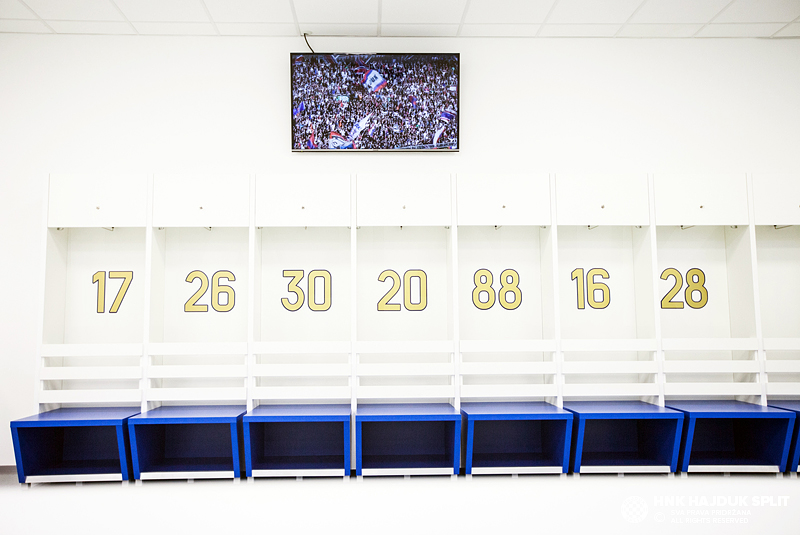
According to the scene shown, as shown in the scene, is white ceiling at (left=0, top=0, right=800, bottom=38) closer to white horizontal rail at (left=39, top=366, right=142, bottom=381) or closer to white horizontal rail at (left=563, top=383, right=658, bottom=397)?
white horizontal rail at (left=39, top=366, right=142, bottom=381)

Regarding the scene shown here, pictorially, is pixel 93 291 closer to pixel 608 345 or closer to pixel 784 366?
pixel 608 345

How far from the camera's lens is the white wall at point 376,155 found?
4.68 m

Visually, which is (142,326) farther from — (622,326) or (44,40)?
(622,326)

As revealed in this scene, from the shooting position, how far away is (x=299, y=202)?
434cm

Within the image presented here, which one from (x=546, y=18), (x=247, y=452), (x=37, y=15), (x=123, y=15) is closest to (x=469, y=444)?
(x=247, y=452)

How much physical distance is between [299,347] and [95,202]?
6.47 ft

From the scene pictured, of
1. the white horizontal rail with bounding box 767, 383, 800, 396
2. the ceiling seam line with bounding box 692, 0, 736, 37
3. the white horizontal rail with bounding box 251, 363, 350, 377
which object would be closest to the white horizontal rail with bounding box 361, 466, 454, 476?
the white horizontal rail with bounding box 251, 363, 350, 377

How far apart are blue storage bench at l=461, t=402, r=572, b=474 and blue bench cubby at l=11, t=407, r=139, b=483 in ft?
8.56

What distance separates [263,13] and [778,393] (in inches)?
201

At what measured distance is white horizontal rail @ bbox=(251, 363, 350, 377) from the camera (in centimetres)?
419

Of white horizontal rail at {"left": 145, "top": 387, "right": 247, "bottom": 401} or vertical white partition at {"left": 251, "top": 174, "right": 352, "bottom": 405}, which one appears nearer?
white horizontal rail at {"left": 145, "top": 387, "right": 247, "bottom": 401}

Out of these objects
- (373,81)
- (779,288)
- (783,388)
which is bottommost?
(783,388)

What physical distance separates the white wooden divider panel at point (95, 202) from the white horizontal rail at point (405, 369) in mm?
2116

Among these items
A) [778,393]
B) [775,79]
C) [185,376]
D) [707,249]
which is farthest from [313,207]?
[775,79]
